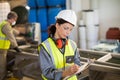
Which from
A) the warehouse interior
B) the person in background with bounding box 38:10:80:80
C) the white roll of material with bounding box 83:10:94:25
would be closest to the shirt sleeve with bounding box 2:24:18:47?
the warehouse interior

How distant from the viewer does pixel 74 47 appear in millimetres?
1874

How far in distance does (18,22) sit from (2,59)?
5.56 feet

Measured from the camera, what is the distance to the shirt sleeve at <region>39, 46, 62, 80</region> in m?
1.65

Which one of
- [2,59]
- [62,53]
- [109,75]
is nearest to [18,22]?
Result: [2,59]

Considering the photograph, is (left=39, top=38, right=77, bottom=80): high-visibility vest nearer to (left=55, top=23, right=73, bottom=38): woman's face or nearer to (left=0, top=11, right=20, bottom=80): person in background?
(left=55, top=23, right=73, bottom=38): woman's face

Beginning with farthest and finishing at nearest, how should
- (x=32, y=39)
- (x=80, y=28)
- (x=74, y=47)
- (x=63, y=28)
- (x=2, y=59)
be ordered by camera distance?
(x=80, y=28) → (x=32, y=39) → (x=2, y=59) → (x=74, y=47) → (x=63, y=28)

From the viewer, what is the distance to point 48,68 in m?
1.64

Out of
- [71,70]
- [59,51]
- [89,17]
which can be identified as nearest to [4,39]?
[59,51]

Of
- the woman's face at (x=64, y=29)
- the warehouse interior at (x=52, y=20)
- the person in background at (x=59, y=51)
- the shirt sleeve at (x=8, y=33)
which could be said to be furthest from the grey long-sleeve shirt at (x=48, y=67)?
the shirt sleeve at (x=8, y=33)

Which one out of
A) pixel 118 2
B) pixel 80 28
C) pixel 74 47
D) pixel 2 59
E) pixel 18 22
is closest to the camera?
pixel 74 47

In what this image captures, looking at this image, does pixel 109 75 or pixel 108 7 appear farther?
pixel 108 7

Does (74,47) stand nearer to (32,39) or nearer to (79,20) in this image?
(32,39)

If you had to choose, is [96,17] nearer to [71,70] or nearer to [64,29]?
[64,29]

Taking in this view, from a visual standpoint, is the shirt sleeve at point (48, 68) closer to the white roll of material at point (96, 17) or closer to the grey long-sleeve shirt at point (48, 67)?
the grey long-sleeve shirt at point (48, 67)
